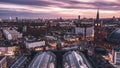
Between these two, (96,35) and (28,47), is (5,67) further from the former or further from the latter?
(96,35)

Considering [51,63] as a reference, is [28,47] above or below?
below

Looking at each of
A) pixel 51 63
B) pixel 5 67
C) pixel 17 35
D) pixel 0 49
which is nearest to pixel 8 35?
pixel 17 35

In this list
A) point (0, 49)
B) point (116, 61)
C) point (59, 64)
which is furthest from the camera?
point (0, 49)

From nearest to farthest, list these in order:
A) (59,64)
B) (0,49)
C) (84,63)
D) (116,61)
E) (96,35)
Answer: (84,63) → (59,64) → (116,61) → (0,49) → (96,35)

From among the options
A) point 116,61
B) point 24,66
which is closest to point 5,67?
point 24,66

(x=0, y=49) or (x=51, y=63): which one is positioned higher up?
(x=51, y=63)

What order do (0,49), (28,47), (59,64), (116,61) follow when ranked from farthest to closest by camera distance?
(28,47), (0,49), (116,61), (59,64)

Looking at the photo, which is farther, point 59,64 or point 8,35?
point 8,35

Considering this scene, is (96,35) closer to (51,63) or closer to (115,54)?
(115,54)

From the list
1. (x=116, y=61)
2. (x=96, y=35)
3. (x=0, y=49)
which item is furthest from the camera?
(x=96, y=35)
